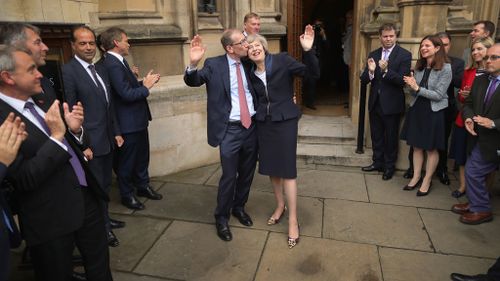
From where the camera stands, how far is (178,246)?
3299mm

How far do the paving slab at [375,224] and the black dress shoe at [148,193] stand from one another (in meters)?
1.92

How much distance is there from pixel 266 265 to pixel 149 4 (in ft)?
11.8

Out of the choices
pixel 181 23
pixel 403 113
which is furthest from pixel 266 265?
pixel 181 23

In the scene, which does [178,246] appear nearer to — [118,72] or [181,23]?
[118,72]

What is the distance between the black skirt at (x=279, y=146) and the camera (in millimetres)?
3152

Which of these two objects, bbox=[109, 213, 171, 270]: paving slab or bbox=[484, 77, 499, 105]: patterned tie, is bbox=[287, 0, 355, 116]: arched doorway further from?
bbox=[109, 213, 171, 270]: paving slab

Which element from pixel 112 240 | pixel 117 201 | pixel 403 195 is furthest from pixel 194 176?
pixel 403 195

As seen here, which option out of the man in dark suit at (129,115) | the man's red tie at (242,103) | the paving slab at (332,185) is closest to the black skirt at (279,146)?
the man's red tie at (242,103)

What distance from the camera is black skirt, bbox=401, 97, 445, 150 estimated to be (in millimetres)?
4043

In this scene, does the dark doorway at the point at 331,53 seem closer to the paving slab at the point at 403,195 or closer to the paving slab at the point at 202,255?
the paving slab at the point at 403,195

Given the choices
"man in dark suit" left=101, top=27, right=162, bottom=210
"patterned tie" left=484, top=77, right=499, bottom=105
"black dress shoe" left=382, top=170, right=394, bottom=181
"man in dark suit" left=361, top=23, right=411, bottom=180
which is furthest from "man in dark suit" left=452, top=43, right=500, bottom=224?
"man in dark suit" left=101, top=27, right=162, bottom=210

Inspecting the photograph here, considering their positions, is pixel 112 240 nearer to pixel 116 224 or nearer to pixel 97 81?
pixel 116 224

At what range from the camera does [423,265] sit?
9.71 feet

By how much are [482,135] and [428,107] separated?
76 centimetres
